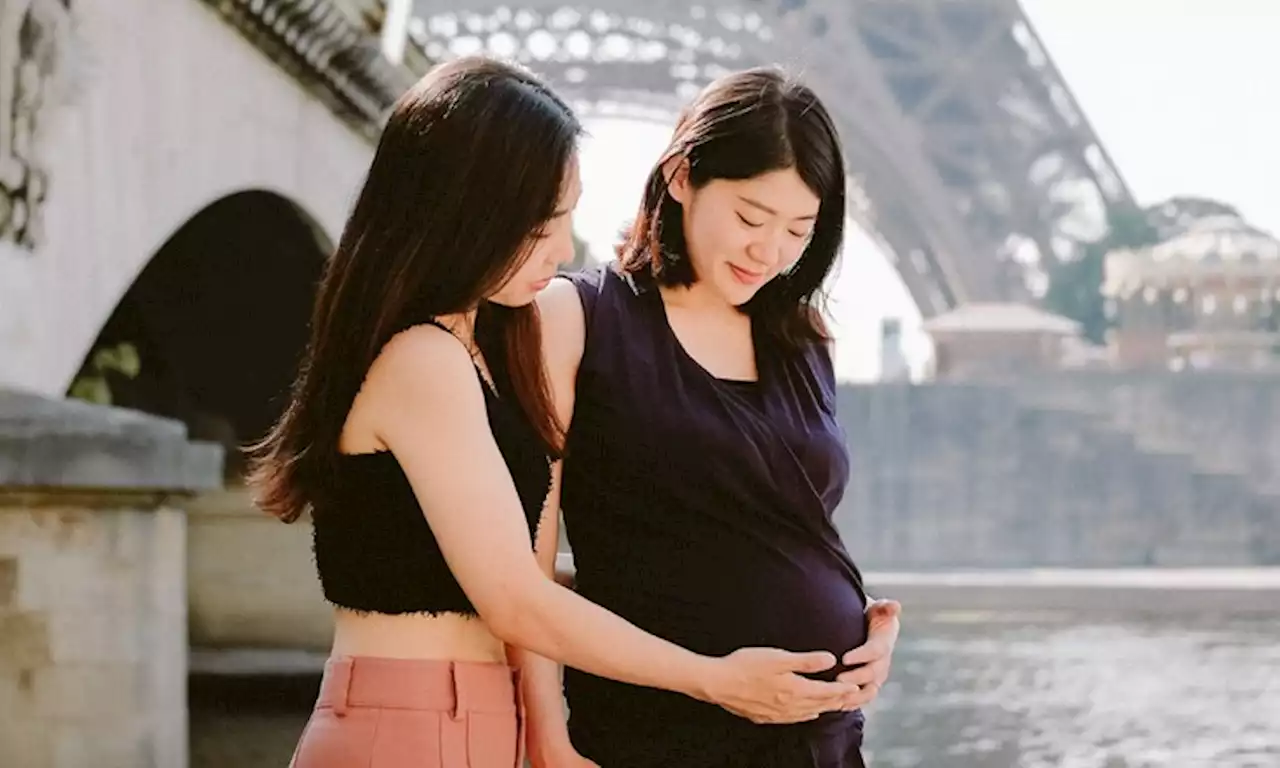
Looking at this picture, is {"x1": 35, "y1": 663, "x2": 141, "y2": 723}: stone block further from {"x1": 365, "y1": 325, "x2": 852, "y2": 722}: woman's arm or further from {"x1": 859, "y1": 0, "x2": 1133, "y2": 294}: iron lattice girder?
{"x1": 859, "y1": 0, "x2": 1133, "y2": 294}: iron lattice girder

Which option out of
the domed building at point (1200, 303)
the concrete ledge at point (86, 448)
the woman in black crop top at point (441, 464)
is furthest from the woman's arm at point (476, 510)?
the domed building at point (1200, 303)

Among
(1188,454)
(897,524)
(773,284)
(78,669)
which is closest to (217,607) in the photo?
(78,669)

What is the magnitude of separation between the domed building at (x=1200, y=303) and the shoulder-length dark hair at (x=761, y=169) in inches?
826

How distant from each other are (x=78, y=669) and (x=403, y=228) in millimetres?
2158

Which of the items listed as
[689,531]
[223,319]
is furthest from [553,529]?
[223,319]

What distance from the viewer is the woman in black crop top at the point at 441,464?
59.4 inches

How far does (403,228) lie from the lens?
155cm

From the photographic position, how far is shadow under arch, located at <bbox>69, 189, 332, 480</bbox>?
836 cm

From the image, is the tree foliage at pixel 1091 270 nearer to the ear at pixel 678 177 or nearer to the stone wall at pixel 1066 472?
the stone wall at pixel 1066 472

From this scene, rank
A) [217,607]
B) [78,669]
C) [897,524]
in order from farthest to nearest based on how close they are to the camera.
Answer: [897,524], [217,607], [78,669]

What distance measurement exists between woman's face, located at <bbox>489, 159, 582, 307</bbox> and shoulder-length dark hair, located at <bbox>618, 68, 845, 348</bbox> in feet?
0.76

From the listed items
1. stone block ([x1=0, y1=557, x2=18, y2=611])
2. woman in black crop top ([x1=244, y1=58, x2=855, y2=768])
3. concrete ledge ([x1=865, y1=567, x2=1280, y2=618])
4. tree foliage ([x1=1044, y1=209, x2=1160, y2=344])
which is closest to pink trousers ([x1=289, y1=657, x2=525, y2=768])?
woman in black crop top ([x1=244, y1=58, x2=855, y2=768])

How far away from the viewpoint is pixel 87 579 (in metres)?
3.40

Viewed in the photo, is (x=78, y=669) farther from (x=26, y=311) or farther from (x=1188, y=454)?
(x=1188, y=454)
